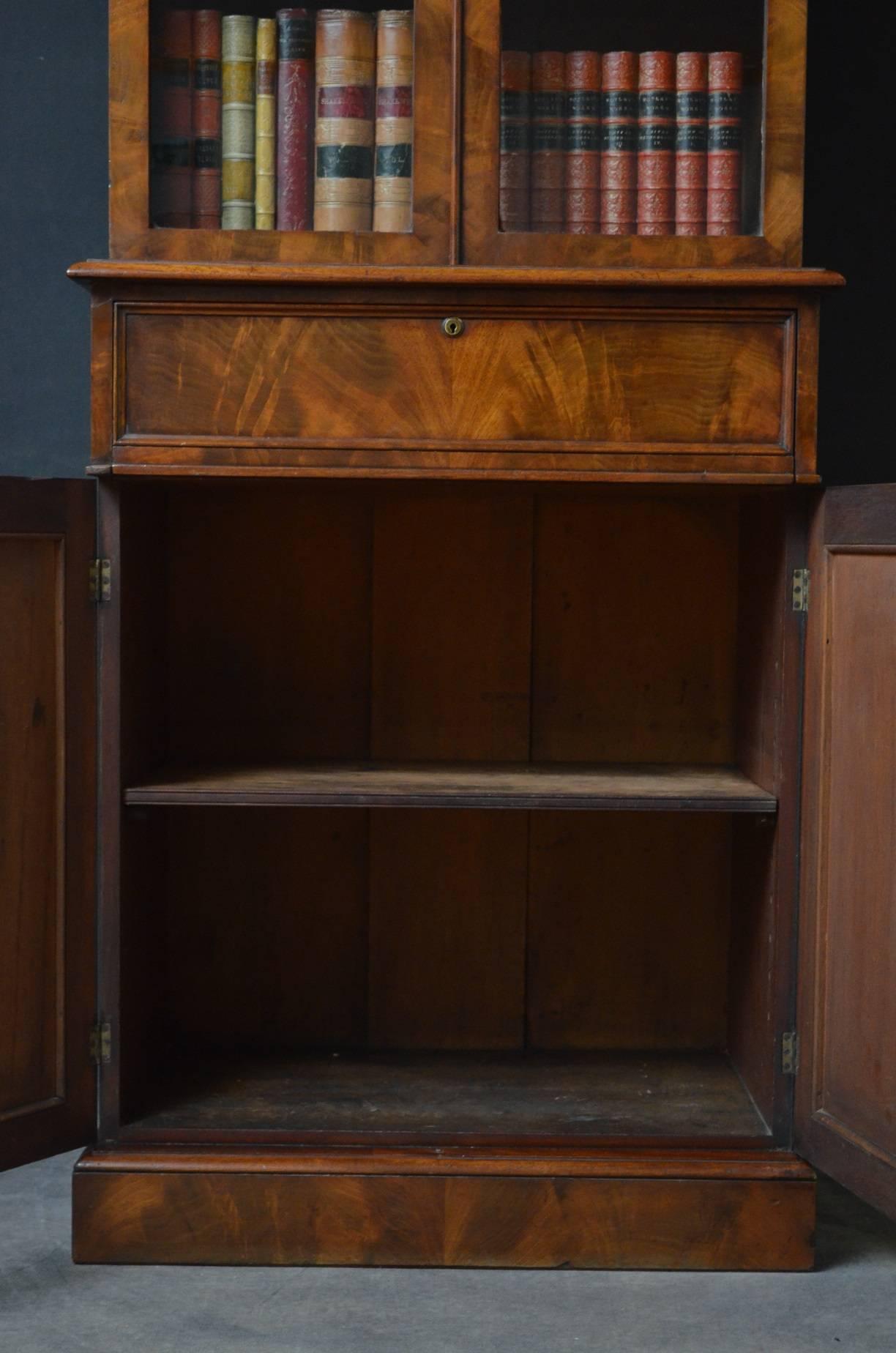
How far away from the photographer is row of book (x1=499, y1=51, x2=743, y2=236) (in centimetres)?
206

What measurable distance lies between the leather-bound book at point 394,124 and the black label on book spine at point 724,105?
0.43 meters

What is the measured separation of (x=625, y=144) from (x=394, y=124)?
1.08 ft

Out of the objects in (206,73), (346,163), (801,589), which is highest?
(206,73)

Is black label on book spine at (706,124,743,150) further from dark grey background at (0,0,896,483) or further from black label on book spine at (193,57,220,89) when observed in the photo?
black label on book spine at (193,57,220,89)

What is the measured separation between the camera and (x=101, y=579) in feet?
6.94

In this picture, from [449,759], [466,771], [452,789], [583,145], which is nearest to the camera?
[583,145]

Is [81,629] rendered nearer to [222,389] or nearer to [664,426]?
[222,389]

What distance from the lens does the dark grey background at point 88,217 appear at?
8.60ft

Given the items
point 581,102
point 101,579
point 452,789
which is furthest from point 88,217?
point 452,789

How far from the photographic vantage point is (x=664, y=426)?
2.05 metres

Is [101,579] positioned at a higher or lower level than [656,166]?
lower

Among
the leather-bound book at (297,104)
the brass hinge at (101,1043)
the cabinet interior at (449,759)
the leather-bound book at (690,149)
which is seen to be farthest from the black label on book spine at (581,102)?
the brass hinge at (101,1043)

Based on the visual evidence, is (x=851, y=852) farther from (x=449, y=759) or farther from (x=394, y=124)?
(x=394, y=124)

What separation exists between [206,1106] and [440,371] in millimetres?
1173
